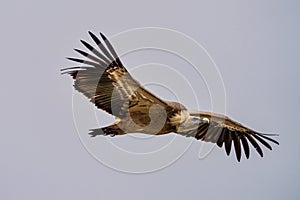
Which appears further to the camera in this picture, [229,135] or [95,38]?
[229,135]

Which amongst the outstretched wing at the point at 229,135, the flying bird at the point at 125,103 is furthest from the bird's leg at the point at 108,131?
the outstretched wing at the point at 229,135

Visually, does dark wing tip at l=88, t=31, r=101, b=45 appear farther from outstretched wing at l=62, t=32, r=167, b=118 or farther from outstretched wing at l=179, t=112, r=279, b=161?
outstretched wing at l=179, t=112, r=279, b=161

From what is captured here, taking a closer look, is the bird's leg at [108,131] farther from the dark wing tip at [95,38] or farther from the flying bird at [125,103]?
the dark wing tip at [95,38]

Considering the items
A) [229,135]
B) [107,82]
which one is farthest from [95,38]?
[229,135]

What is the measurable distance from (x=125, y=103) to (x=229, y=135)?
3.51 metres

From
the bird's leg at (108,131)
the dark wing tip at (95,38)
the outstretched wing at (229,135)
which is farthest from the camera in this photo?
the outstretched wing at (229,135)

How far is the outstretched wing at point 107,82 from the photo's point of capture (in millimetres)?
16922

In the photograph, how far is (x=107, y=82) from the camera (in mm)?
17500

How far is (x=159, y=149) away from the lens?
19.3 meters

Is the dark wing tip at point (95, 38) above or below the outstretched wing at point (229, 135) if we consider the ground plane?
above

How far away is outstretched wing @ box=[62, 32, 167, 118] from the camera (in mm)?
16922

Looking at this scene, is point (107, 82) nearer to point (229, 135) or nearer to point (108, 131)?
point (108, 131)

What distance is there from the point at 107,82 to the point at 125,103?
0.73 meters

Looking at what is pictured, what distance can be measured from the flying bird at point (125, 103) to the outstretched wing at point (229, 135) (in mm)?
52
